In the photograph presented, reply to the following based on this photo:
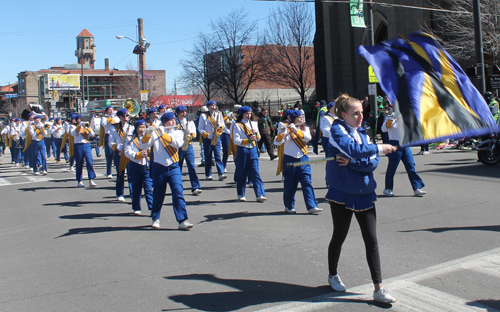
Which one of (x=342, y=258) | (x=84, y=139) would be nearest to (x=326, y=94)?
(x=84, y=139)

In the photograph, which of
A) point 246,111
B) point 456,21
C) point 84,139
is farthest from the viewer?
point 456,21

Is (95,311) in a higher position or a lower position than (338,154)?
lower

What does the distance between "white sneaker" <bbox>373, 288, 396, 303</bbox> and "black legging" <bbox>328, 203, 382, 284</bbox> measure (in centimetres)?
8

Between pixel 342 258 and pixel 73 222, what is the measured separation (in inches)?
204

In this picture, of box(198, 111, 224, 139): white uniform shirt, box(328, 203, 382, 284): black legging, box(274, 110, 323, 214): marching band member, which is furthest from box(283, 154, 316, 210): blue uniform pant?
box(198, 111, 224, 139): white uniform shirt

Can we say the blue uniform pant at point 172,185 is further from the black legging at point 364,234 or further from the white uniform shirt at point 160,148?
the black legging at point 364,234

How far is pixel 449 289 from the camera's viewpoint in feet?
15.6

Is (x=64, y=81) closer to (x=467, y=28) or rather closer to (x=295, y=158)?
(x=467, y=28)

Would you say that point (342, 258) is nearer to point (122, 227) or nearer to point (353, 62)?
point (122, 227)

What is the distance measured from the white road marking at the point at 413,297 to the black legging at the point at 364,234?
282mm

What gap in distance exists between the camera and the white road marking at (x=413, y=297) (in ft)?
14.4

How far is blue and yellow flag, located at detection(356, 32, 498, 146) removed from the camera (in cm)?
436

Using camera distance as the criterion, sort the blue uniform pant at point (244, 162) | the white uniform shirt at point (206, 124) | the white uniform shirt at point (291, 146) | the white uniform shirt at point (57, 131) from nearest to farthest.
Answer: the white uniform shirt at point (291, 146) < the blue uniform pant at point (244, 162) < the white uniform shirt at point (206, 124) < the white uniform shirt at point (57, 131)

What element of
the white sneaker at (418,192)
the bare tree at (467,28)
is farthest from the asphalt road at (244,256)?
the bare tree at (467,28)
